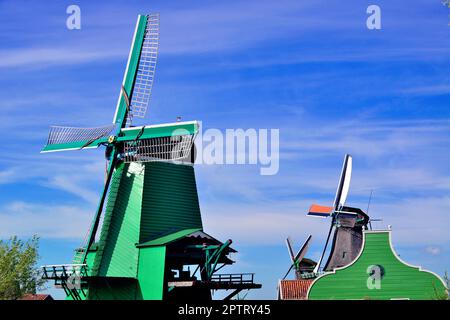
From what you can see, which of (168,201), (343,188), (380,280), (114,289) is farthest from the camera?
(343,188)

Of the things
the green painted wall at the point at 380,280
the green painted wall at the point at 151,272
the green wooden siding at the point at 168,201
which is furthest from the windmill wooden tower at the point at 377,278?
the green painted wall at the point at 151,272

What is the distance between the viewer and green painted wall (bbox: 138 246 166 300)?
1189 inches

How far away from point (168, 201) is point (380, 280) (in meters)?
11.5

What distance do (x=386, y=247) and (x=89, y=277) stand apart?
589 inches

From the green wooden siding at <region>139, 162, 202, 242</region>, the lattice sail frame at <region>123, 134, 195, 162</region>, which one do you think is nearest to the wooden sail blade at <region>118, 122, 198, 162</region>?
the lattice sail frame at <region>123, 134, 195, 162</region>

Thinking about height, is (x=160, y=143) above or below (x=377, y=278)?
above

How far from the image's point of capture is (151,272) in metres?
30.6

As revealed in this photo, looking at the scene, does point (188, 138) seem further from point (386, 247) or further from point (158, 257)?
point (386, 247)

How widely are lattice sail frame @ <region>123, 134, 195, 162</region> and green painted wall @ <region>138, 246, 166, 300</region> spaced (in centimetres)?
465

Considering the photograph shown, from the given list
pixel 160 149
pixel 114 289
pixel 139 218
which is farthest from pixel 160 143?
pixel 114 289

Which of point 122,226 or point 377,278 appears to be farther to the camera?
point 377,278

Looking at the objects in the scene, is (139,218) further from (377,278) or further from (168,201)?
(377,278)

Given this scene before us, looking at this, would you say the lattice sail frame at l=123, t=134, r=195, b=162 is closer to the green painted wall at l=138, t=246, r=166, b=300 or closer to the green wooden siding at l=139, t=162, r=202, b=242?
the green wooden siding at l=139, t=162, r=202, b=242
